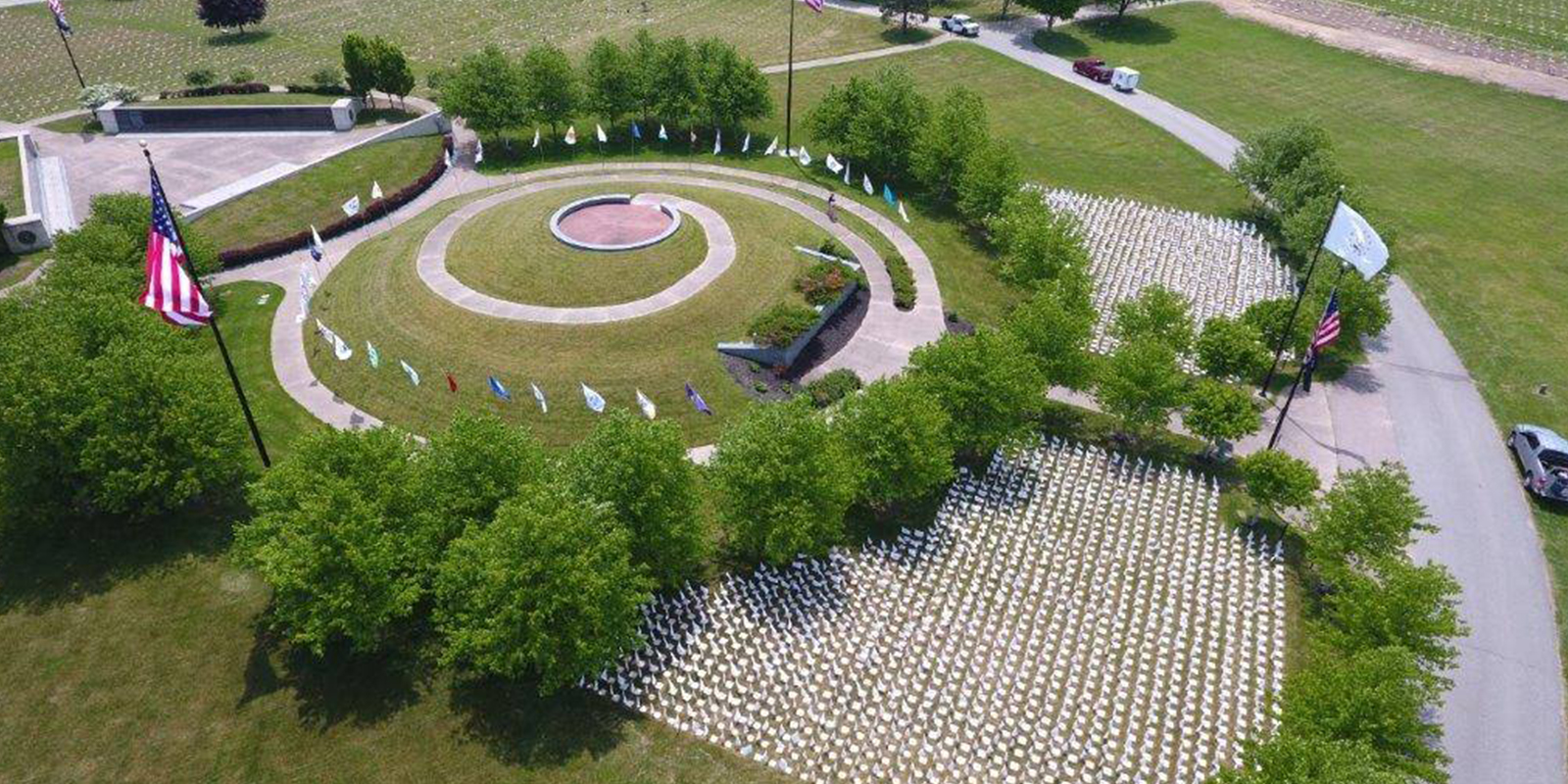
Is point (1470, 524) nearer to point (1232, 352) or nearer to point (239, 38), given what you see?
point (1232, 352)

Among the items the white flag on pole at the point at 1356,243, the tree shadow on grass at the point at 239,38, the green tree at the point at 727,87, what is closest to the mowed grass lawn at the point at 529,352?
the green tree at the point at 727,87

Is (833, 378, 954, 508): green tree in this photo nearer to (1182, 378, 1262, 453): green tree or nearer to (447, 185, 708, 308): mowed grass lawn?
(1182, 378, 1262, 453): green tree

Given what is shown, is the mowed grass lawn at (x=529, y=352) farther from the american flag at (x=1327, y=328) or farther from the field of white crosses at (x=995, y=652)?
the american flag at (x=1327, y=328)

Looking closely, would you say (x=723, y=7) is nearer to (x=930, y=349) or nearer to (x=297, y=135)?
(x=297, y=135)

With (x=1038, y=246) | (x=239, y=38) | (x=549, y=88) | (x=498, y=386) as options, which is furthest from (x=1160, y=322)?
(x=239, y=38)

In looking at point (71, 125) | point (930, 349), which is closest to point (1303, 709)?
point (930, 349)

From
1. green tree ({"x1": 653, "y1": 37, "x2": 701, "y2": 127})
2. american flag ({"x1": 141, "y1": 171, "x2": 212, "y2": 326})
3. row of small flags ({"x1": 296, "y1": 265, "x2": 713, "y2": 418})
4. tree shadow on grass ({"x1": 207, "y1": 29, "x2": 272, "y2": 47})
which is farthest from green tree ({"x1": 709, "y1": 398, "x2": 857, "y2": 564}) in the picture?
tree shadow on grass ({"x1": 207, "y1": 29, "x2": 272, "y2": 47})
